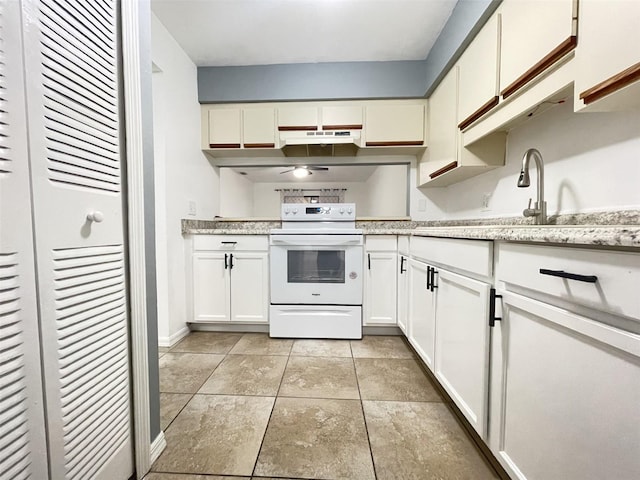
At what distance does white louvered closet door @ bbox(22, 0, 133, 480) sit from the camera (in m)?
0.59

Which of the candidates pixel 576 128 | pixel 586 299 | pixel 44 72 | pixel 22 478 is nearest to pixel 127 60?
pixel 44 72

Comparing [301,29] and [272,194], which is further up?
[301,29]

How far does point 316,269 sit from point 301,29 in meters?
1.82

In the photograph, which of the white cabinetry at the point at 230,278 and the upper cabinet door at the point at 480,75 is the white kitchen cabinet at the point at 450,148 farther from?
the white cabinetry at the point at 230,278

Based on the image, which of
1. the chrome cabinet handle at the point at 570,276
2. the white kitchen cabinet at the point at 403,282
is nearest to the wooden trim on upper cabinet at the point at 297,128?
the white kitchen cabinet at the point at 403,282

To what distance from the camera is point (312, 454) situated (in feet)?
3.22

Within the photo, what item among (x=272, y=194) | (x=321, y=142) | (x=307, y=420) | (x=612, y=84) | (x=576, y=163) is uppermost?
(x=321, y=142)

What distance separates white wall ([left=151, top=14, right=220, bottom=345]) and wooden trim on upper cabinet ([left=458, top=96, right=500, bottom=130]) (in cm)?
208

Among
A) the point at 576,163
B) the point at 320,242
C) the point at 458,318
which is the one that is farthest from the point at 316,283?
the point at 576,163

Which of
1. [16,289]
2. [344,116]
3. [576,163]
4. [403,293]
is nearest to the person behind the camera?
[16,289]

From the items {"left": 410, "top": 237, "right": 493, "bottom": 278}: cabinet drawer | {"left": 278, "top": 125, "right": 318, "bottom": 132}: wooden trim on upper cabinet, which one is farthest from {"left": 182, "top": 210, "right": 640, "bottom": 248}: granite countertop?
{"left": 278, "top": 125, "right": 318, "bottom": 132}: wooden trim on upper cabinet

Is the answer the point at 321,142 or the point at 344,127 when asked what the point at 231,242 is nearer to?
the point at 321,142

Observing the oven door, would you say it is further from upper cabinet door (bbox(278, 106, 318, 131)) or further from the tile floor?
upper cabinet door (bbox(278, 106, 318, 131))

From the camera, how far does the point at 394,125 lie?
2.31 metres
